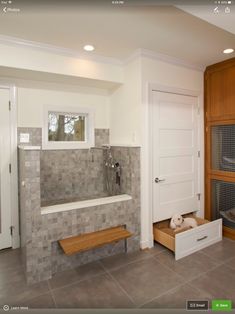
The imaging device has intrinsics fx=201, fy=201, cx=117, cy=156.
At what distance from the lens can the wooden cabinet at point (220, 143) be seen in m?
2.72

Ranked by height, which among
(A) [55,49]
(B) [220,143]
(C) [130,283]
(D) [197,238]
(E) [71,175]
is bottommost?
(C) [130,283]

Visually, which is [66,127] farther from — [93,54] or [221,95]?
[221,95]

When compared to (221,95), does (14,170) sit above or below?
below

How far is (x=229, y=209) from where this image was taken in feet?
9.30

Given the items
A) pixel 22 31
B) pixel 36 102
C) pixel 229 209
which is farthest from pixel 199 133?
pixel 22 31

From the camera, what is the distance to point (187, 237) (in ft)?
7.70

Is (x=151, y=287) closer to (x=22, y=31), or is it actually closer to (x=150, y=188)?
(x=150, y=188)

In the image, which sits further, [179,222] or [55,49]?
[179,222]

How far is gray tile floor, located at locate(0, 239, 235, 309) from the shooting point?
5.51ft

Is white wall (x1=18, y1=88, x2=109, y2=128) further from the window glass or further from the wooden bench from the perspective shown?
the wooden bench

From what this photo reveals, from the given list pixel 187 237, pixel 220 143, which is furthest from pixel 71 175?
pixel 220 143

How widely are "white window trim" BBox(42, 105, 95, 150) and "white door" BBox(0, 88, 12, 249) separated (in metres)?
0.44

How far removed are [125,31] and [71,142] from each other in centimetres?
159

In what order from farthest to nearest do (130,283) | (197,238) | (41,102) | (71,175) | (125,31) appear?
(71,175)
(41,102)
(197,238)
(125,31)
(130,283)
